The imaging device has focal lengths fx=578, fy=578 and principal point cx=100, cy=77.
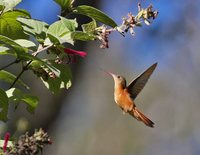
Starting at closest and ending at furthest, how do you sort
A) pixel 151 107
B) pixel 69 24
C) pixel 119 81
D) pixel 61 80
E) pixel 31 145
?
pixel 31 145, pixel 69 24, pixel 61 80, pixel 119 81, pixel 151 107

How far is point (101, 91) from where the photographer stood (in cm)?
963

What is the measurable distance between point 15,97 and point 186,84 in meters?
7.42

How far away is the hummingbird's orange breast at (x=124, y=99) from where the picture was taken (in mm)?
1592

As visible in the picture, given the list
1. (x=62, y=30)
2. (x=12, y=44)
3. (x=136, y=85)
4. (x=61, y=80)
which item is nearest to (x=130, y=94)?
(x=136, y=85)

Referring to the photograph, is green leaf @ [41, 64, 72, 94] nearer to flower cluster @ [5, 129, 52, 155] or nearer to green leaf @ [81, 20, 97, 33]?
green leaf @ [81, 20, 97, 33]

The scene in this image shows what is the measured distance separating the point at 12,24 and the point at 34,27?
44 millimetres

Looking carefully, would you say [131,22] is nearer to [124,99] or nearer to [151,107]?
[124,99]

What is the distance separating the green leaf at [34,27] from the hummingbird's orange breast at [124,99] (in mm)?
526

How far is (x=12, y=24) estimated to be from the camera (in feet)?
3.58

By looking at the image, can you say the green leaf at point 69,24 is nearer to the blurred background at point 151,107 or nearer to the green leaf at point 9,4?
the green leaf at point 9,4

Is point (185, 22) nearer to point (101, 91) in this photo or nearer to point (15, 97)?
point (101, 91)

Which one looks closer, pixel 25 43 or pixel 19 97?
pixel 25 43

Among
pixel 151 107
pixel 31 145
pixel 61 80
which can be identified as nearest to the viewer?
pixel 31 145

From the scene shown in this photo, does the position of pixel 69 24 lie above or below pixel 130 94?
above
